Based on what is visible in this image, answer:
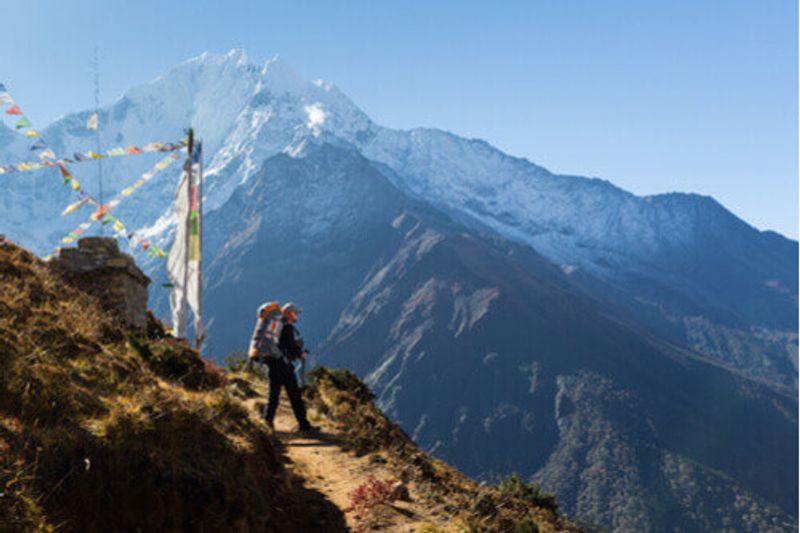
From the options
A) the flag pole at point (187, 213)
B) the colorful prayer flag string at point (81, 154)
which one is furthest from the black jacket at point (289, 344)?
the colorful prayer flag string at point (81, 154)

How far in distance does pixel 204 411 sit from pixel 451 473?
5.26 meters

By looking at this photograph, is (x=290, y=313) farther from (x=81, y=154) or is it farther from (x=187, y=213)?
(x=81, y=154)

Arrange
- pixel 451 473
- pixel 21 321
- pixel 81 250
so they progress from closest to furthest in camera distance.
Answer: pixel 21 321, pixel 451 473, pixel 81 250

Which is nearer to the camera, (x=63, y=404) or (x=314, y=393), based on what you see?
(x=63, y=404)

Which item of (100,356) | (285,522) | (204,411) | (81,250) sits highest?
(81,250)

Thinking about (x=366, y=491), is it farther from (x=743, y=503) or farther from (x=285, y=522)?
(x=743, y=503)

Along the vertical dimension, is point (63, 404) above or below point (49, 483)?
above

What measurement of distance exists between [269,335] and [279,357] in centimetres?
46

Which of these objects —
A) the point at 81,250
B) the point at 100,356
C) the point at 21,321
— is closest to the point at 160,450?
the point at 100,356

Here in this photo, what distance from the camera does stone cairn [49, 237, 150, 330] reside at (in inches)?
585

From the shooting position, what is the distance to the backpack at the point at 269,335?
40.1 ft

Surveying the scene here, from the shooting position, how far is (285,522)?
804 centimetres

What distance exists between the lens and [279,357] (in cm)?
1224

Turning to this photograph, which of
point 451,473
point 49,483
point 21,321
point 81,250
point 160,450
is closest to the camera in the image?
point 49,483
